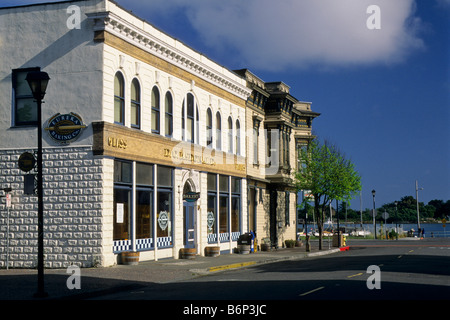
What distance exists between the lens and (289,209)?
48062 mm

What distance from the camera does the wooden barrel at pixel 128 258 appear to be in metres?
24.0

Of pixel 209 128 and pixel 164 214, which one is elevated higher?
pixel 209 128

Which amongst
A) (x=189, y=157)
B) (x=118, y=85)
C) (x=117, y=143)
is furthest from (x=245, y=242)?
(x=118, y=85)

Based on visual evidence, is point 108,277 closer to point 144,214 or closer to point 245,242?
point 144,214

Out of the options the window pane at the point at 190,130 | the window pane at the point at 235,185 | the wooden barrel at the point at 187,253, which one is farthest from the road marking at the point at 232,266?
the window pane at the point at 235,185

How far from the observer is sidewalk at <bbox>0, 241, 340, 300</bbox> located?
15.6 m

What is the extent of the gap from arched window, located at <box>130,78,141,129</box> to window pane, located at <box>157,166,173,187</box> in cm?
280

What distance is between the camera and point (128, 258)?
2394 cm

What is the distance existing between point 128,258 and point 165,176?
553 cm

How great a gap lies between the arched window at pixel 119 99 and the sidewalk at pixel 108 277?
596 centimetres

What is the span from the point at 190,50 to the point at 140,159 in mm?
8217

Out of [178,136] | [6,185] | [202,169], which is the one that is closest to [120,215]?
[6,185]

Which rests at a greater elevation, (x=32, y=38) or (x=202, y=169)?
(x=32, y=38)
